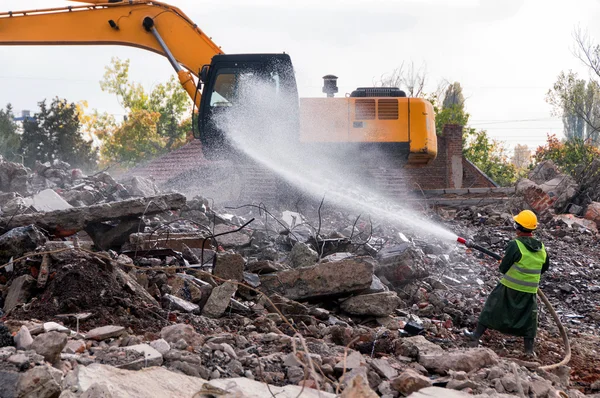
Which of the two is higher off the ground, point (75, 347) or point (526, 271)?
point (75, 347)

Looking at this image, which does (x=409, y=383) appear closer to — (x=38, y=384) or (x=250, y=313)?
(x=38, y=384)

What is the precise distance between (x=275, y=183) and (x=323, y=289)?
20.0 feet

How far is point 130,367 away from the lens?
3.77 metres

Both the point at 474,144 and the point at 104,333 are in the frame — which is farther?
the point at 474,144

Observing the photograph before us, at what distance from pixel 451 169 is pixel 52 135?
18.9 m

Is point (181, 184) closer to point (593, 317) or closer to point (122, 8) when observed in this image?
point (122, 8)

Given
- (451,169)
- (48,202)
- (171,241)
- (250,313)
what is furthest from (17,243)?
(451,169)

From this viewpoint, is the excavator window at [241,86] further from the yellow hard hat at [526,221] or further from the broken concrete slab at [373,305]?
the yellow hard hat at [526,221]

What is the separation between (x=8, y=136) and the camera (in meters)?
33.0

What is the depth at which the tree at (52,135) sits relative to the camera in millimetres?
32906

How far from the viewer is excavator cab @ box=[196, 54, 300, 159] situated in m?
11.9

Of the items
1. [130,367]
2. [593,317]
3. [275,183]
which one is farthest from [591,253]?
[130,367]

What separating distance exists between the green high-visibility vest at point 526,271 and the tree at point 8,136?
28083mm

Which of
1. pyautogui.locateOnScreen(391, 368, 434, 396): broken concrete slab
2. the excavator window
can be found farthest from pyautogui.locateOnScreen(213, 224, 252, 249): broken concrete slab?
pyautogui.locateOnScreen(391, 368, 434, 396): broken concrete slab
